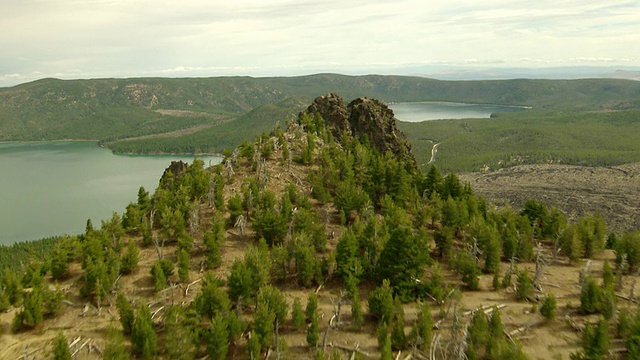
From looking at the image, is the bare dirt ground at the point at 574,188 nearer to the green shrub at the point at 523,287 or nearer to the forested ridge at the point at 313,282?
the forested ridge at the point at 313,282

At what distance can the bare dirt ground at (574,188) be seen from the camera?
87.8 metres

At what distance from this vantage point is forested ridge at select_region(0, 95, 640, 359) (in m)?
24.2

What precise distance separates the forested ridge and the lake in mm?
33691

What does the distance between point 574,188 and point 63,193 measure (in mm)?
148781

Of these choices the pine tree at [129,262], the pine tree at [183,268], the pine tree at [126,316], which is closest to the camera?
the pine tree at [126,316]

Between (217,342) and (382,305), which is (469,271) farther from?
(217,342)

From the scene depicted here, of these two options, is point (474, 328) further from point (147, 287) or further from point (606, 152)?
point (606, 152)

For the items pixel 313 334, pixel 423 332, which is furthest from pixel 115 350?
pixel 423 332

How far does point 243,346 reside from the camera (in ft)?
82.5

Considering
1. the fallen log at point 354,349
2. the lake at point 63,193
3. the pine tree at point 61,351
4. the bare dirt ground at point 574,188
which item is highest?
the pine tree at point 61,351

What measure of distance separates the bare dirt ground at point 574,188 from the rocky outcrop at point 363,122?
26.8 metres

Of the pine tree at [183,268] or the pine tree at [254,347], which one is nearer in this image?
the pine tree at [254,347]

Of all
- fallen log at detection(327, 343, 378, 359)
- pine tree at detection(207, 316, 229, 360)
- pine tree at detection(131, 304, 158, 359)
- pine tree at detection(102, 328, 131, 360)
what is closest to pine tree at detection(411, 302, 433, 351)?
fallen log at detection(327, 343, 378, 359)

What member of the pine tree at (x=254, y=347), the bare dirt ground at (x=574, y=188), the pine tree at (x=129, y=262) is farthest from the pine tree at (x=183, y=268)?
the bare dirt ground at (x=574, y=188)
